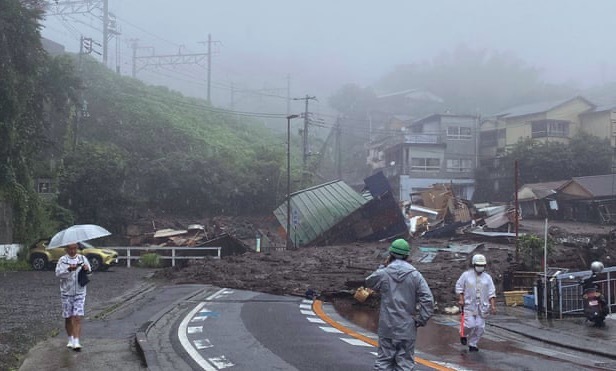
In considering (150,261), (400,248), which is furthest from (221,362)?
(150,261)

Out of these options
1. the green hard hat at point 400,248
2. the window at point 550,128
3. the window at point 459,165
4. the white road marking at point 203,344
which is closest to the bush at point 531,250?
the white road marking at point 203,344

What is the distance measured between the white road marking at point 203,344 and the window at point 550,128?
57622 mm

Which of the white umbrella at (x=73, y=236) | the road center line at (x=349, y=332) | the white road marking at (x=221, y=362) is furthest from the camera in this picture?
the white umbrella at (x=73, y=236)

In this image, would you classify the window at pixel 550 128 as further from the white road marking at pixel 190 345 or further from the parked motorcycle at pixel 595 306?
the white road marking at pixel 190 345

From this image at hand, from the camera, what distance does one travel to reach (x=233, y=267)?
2422cm

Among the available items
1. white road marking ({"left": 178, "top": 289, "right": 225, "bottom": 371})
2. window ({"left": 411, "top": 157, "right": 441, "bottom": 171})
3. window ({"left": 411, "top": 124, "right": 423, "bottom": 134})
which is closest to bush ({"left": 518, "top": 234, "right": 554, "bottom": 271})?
white road marking ({"left": 178, "top": 289, "right": 225, "bottom": 371})

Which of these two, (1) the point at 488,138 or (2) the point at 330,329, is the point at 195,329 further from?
(1) the point at 488,138

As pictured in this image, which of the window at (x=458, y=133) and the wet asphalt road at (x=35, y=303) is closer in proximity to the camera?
the wet asphalt road at (x=35, y=303)

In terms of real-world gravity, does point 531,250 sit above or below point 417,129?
below

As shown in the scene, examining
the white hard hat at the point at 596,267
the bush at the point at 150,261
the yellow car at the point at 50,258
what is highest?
the white hard hat at the point at 596,267

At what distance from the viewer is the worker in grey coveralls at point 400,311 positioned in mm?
6059

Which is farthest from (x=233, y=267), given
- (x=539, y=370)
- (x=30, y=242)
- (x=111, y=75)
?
(x=111, y=75)

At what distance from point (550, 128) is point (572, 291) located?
51598mm

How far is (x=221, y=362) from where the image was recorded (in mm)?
8219
